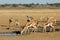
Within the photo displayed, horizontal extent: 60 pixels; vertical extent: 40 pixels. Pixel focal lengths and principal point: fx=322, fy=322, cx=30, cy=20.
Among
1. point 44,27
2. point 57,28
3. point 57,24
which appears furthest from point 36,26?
point 57,24

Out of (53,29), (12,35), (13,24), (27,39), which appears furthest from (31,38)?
(13,24)

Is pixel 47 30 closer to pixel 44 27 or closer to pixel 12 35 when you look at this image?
pixel 44 27

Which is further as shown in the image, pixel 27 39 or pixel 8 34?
pixel 8 34

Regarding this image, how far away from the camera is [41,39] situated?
1812 cm

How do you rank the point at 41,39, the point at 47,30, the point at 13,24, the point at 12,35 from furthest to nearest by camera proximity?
the point at 13,24 → the point at 47,30 → the point at 12,35 → the point at 41,39

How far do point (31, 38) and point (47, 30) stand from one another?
2.52 meters

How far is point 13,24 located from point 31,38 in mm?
5550

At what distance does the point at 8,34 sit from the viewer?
1992 cm

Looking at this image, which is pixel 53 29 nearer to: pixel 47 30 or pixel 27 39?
pixel 47 30

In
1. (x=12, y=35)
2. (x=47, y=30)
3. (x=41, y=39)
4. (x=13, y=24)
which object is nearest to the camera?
(x=41, y=39)

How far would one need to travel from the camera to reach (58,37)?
18.6m

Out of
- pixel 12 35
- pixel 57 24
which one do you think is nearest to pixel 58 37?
pixel 12 35

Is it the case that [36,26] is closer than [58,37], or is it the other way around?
[58,37]

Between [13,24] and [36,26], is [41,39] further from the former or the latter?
[13,24]
